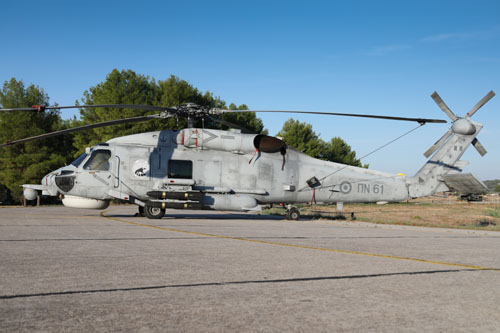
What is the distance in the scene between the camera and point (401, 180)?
70.3 feet

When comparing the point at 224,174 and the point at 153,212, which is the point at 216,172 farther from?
the point at 153,212

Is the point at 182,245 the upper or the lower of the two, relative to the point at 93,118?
lower

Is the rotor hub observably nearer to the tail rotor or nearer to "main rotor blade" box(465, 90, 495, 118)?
the tail rotor

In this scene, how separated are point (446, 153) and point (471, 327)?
1907 centimetres

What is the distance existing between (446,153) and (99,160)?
53.7 ft

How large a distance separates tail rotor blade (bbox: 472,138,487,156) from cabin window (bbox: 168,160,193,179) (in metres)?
13.7

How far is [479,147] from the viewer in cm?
2061

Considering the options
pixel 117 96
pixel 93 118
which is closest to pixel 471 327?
pixel 117 96

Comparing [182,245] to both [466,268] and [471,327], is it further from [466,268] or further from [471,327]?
[471,327]

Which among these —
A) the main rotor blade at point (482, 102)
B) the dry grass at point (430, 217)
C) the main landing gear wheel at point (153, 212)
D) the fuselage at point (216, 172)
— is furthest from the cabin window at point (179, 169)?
the main rotor blade at point (482, 102)

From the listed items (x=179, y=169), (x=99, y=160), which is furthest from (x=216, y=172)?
(x=99, y=160)

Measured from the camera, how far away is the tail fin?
67.2 feet

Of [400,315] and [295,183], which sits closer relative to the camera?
[400,315]

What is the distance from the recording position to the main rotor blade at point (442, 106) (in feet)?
66.0
